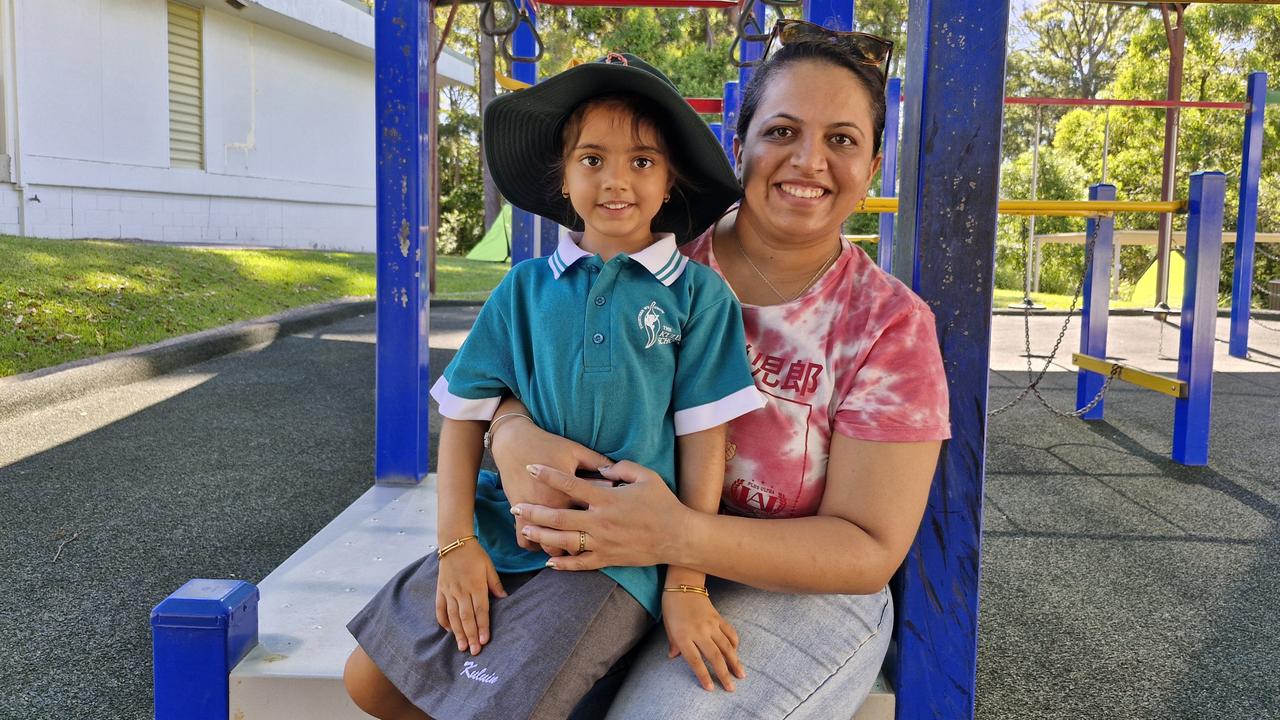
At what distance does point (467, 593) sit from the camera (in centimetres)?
136

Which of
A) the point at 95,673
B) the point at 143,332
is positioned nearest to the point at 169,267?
the point at 143,332

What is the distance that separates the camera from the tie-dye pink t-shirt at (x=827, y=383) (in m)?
1.35

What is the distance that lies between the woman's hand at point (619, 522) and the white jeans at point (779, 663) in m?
0.15

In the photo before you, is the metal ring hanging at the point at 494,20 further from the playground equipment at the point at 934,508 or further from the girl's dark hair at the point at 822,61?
the playground equipment at the point at 934,508

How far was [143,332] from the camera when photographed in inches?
246

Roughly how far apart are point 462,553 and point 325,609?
1.92 ft

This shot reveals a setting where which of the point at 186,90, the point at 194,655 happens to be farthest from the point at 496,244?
the point at 194,655

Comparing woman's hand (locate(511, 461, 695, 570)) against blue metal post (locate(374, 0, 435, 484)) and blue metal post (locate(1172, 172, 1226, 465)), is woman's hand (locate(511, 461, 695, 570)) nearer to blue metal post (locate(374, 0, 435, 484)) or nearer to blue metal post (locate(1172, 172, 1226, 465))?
blue metal post (locate(374, 0, 435, 484))

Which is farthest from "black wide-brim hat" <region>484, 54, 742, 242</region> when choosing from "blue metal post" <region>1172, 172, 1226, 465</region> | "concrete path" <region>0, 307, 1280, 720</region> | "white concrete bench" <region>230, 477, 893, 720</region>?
"blue metal post" <region>1172, 172, 1226, 465</region>

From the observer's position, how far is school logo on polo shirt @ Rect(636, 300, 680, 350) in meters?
1.42

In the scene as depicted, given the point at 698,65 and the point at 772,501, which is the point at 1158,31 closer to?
the point at 698,65

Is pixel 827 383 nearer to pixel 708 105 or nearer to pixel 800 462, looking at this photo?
pixel 800 462

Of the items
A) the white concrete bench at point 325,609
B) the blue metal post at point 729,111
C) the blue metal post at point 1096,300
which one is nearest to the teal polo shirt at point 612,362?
the white concrete bench at point 325,609

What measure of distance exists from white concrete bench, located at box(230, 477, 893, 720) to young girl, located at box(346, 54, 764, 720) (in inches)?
6.6
